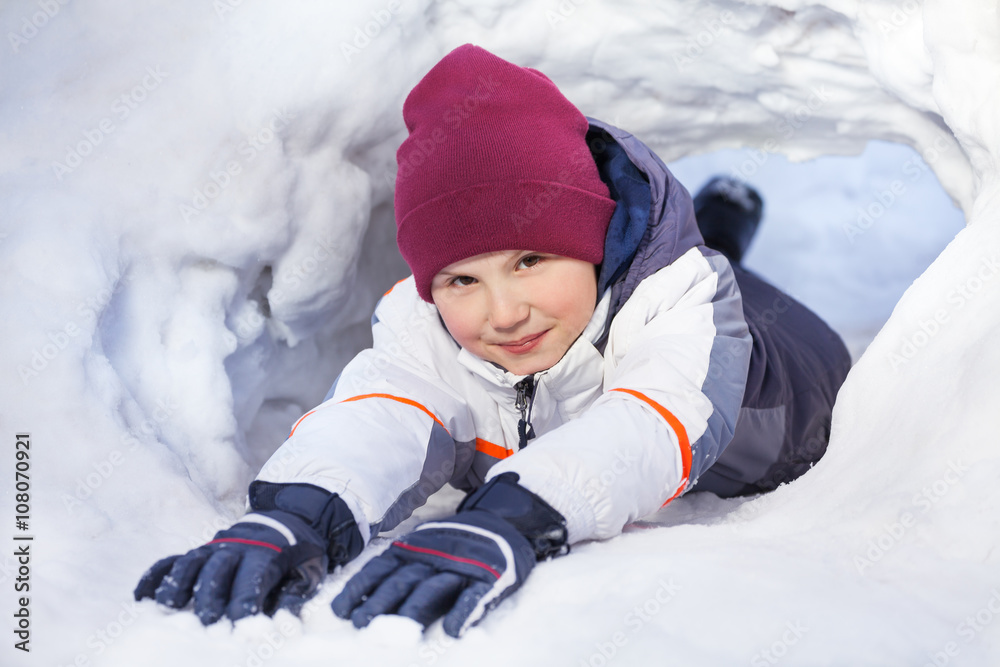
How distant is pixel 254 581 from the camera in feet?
2.51

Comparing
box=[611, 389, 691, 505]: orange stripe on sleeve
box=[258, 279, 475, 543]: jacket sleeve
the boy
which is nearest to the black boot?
the boy

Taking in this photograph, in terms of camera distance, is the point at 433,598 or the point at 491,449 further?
the point at 491,449

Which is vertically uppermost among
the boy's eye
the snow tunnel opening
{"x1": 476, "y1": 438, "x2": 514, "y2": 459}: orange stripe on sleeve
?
the boy's eye

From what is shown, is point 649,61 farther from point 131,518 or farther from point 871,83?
point 131,518

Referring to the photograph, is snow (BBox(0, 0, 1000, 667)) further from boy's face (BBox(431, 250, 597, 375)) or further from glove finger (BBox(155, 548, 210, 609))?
boy's face (BBox(431, 250, 597, 375))

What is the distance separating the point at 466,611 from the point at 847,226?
230 cm

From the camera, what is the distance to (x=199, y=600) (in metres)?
0.75

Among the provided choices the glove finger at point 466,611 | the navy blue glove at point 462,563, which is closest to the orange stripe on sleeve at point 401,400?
the navy blue glove at point 462,563

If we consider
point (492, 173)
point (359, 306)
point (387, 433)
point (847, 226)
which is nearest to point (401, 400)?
point (387, 433)

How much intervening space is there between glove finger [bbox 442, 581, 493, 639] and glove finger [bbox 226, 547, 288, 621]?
0.19 meters

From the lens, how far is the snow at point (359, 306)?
0.69 m

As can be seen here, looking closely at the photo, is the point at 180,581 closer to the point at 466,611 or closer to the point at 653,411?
the point at 466,611

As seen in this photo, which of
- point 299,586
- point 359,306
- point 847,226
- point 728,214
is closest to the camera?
point 299,586

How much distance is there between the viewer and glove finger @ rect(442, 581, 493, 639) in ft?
2.27
